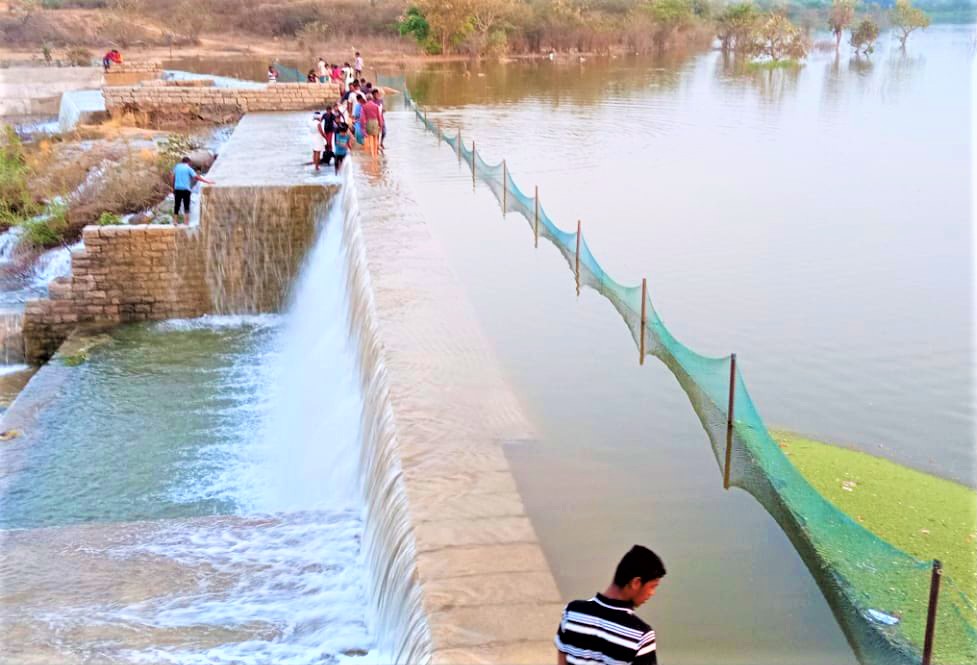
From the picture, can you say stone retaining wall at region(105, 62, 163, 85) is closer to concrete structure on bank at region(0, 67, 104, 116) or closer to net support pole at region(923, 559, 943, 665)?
concrete structure on bank at region(0, 67, 104, 116)

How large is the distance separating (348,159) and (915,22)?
62.9 meters

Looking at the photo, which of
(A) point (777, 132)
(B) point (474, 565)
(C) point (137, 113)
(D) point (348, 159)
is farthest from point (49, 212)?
(A) point (777, 132)

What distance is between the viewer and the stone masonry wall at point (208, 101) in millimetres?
26203

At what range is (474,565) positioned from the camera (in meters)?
5.77

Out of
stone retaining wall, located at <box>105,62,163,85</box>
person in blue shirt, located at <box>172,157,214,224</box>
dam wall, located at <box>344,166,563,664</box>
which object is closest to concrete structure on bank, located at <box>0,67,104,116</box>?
stone retaining wall, located at <box>105,62,163,85</box>

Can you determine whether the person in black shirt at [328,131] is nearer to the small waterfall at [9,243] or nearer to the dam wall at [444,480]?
the small waterfall at [9,243]

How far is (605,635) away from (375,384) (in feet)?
19.1

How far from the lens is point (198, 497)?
972 centimetres

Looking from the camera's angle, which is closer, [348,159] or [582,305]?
[582,305]

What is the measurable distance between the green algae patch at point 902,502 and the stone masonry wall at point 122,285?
10099mm

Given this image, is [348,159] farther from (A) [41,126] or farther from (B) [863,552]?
(A) [41,126]

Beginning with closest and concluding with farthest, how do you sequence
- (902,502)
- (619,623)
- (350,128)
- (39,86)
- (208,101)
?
A: (619,623) < (902,502) < (350,128) < (208,101) < (39,86)

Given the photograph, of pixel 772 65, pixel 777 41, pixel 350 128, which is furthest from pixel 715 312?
pixel 777 41

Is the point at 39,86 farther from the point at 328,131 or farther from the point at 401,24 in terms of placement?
the point at 401,24
